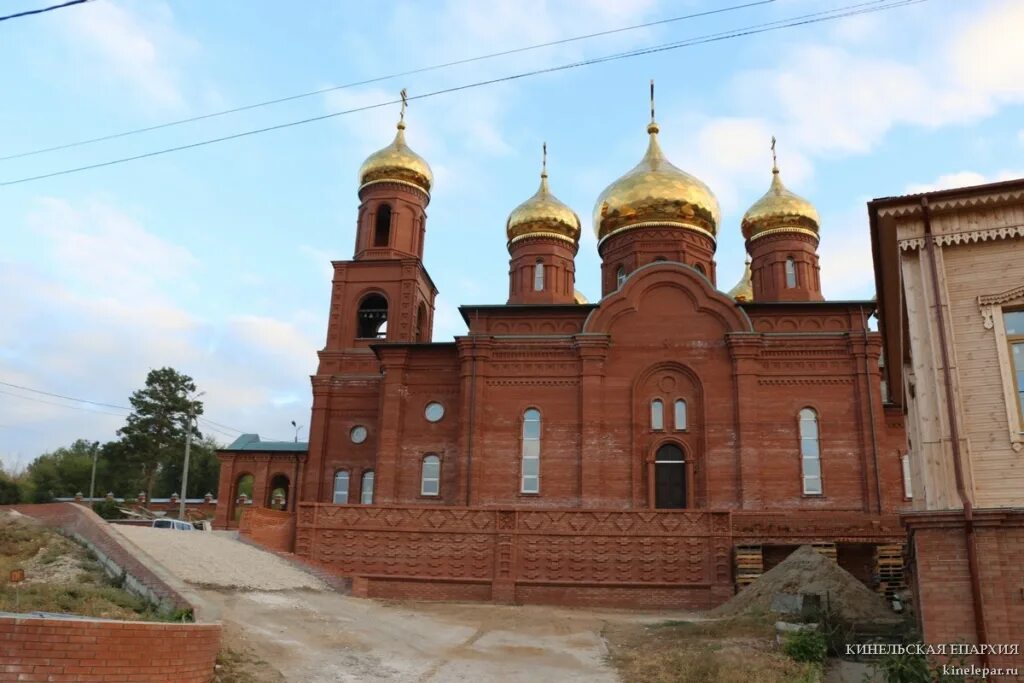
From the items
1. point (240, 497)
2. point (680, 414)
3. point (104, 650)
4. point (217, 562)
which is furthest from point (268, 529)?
point (240, 497)

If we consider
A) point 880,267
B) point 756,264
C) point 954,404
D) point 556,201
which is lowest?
point 954,404

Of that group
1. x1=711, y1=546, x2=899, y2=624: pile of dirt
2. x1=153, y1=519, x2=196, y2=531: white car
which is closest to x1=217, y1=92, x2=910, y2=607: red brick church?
x1=711, y1=546, x2=899, y2=624: pile of dirt

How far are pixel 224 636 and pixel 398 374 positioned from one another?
13911mm

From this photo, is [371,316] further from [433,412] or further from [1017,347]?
[1017,347]

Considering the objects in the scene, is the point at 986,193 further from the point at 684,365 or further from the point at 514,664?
the point at 684,365

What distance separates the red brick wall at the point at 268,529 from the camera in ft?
63.8

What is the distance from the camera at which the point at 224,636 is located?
31.7ft

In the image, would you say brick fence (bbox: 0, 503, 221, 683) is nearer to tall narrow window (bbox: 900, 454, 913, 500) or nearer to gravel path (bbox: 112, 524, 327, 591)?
gravel path (bbox: 112, 524, 327, 591)

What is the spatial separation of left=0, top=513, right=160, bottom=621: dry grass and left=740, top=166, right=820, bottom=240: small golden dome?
22660 millimetres

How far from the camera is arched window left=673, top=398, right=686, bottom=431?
21688 millimetres

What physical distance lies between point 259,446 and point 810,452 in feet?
61.2

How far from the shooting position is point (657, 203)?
84.6 ft

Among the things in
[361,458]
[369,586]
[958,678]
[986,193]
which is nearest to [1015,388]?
[986,193]

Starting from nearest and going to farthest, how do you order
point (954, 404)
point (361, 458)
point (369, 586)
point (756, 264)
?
point (954, 404), point (369, 586), point (361, 458), point (756, 264)
